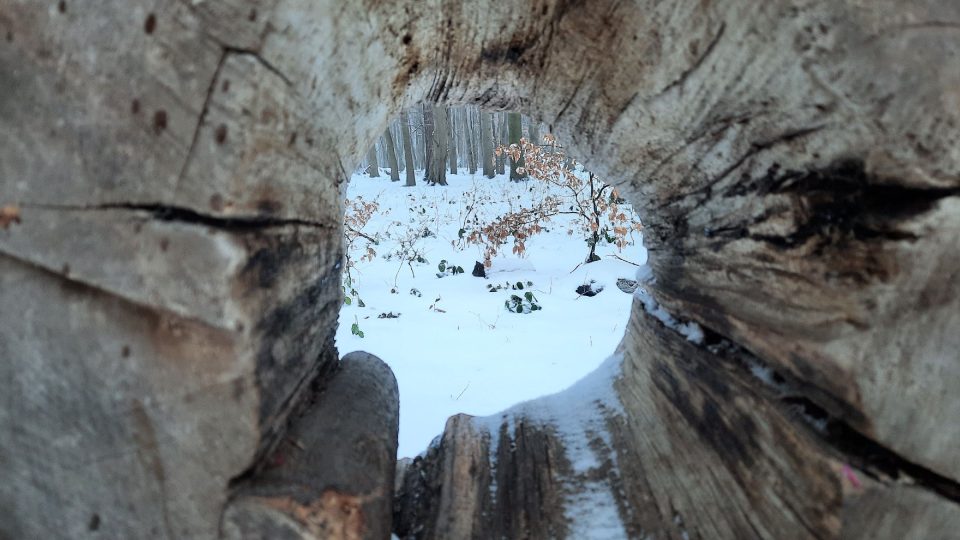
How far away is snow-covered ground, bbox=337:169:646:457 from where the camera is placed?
290cm

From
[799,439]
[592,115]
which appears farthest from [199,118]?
[799,439]

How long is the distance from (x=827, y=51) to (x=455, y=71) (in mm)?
718

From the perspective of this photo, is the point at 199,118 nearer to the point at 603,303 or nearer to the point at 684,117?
the point at 684,117

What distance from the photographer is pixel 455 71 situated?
3.92 feet

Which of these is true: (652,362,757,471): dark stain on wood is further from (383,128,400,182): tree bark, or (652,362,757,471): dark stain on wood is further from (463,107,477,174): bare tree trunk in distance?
(463,107,477,174): bare tree trunk in distance

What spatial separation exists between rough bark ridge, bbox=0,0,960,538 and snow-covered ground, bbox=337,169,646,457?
1.52 metres

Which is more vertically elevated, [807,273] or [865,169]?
[865,169]

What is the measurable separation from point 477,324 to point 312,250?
3.18m

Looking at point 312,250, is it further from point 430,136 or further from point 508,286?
point 430,136

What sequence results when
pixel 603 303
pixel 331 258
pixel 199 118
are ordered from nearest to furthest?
pixel 199 118 < pixel 331 258 < pixel 603 303

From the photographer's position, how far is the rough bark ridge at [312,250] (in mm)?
673

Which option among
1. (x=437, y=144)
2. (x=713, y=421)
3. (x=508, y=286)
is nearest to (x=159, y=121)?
(x=713, y=421)

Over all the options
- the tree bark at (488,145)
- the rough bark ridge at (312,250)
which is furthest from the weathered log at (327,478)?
the tree bark at (488,145)

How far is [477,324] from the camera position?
4.05m
